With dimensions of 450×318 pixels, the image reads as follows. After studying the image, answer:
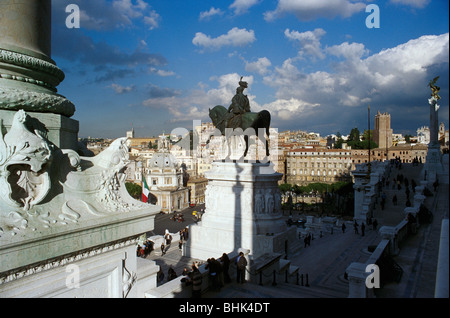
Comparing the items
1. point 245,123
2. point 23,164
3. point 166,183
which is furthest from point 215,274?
point 166,183

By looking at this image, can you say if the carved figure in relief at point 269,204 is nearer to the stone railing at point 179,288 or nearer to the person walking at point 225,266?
the stone railing at point 179,288

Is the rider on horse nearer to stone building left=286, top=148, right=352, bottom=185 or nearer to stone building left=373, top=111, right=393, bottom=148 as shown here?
stone building left=286, top=148, right=352, bottom=185

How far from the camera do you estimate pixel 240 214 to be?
1564cm

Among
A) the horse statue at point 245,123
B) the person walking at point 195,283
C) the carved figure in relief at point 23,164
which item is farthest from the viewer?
the horse statue at point 245,123

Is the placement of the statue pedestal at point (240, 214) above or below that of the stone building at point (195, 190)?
above

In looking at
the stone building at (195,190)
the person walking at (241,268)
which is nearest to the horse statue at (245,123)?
the person walking at (241,268)

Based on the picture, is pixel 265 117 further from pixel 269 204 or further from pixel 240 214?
pixel 240 214

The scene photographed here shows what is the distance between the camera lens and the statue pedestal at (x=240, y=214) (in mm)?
15016

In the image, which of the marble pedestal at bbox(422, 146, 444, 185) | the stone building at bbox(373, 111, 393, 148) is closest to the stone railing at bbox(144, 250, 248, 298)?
the marble pedestal at bbox(422, 146, 444, 185)

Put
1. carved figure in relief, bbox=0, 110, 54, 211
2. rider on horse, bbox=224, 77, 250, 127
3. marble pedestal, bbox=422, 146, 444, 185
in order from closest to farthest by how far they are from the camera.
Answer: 1. carved figure in relief, bbox=0, 110, 54, 211
2. rider on horse, bbox=224, 77, 250, 127
3. marble pedestal, bbox=422, 146, 444, 185

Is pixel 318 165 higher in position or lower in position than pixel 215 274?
higher

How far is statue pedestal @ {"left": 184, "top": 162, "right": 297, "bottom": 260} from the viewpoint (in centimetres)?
1502
